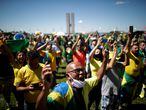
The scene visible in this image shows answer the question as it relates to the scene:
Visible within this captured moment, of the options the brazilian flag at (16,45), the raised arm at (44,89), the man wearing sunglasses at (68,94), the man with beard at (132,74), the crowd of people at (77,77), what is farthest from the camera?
the brazilian flag at (16,45)

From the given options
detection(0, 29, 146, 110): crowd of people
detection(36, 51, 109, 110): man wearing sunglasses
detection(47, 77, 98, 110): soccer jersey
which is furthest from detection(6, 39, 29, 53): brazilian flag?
detection(47, 77, 98, 110): soccer jersey

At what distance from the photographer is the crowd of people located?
3.19 meters

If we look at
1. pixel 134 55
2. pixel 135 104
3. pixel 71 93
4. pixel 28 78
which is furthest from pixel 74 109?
pixel 135 104

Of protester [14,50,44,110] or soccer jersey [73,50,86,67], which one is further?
soccer jersey [73,50,86,67]

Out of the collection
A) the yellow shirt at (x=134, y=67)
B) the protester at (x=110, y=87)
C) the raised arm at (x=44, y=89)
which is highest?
the raised arm at (x=44, y=89)

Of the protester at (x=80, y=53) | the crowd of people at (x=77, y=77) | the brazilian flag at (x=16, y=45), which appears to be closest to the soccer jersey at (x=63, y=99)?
the crowd of people at (x=77, y=77)

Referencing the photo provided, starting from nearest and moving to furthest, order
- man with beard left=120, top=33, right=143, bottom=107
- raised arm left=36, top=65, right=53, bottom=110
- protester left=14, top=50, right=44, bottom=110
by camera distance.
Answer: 1. raised arm left=36, top=65, right=53, bottom=110
2. protester left=14, top=50, right=44, bottom=110
3. man with beard left=120, top=33, right=143, bottom=107

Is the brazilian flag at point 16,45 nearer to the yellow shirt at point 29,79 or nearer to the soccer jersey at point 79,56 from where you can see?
the soccer jersey at point 79,56

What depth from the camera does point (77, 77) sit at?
136 inches

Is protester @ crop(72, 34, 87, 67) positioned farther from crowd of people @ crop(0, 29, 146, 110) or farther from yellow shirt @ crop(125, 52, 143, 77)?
yellow shirt @ crop(125, 52, 143, 77)

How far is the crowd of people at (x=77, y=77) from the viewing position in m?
3.19

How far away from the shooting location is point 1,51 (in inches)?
264

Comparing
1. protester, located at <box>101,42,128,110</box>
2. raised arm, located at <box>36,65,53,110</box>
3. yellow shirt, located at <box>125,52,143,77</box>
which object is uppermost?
raised arm, located at <box>36,65,53,110</box>

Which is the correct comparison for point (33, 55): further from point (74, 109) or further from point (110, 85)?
point (110, 85)
